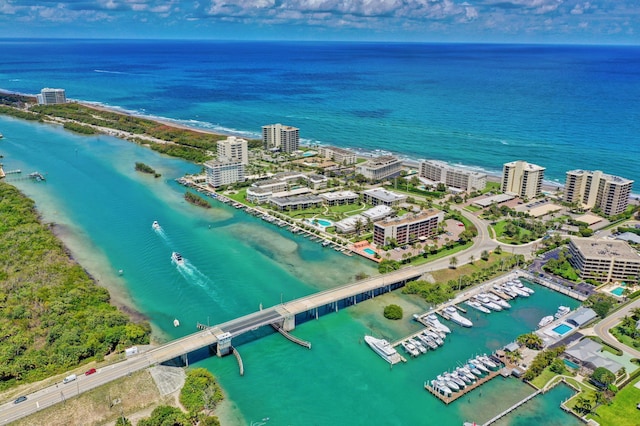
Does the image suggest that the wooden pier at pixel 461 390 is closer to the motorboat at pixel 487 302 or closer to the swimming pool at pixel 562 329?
the swimming pool at pixel 562 329

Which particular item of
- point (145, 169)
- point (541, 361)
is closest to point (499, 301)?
point (541, 361)

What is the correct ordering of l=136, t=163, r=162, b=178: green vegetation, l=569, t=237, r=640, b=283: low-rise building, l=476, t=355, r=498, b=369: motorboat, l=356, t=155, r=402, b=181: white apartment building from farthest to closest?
l=136, t=163, r=162, b=178: green vegetation < l=356, t=155, r=402, b=181: white apartment building < l=569, t=237, r=640, b=283: low-rise building < l=476, t=355, r=498, b=369: motorboat

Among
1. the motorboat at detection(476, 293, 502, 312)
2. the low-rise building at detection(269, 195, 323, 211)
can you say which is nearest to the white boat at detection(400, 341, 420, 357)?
the motorboat at detection(476, 293, 502, 312)

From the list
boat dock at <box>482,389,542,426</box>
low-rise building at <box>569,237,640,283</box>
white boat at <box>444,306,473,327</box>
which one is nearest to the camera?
boat dock at <box>482,389,542,426</box>

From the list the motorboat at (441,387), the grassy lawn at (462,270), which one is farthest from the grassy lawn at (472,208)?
the motorboat at (441,387)

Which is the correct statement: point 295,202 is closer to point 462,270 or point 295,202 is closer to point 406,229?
point 406,229

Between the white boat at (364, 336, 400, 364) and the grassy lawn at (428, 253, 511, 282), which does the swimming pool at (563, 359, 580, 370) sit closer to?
the white boat at (364, 336, 400, 364)
